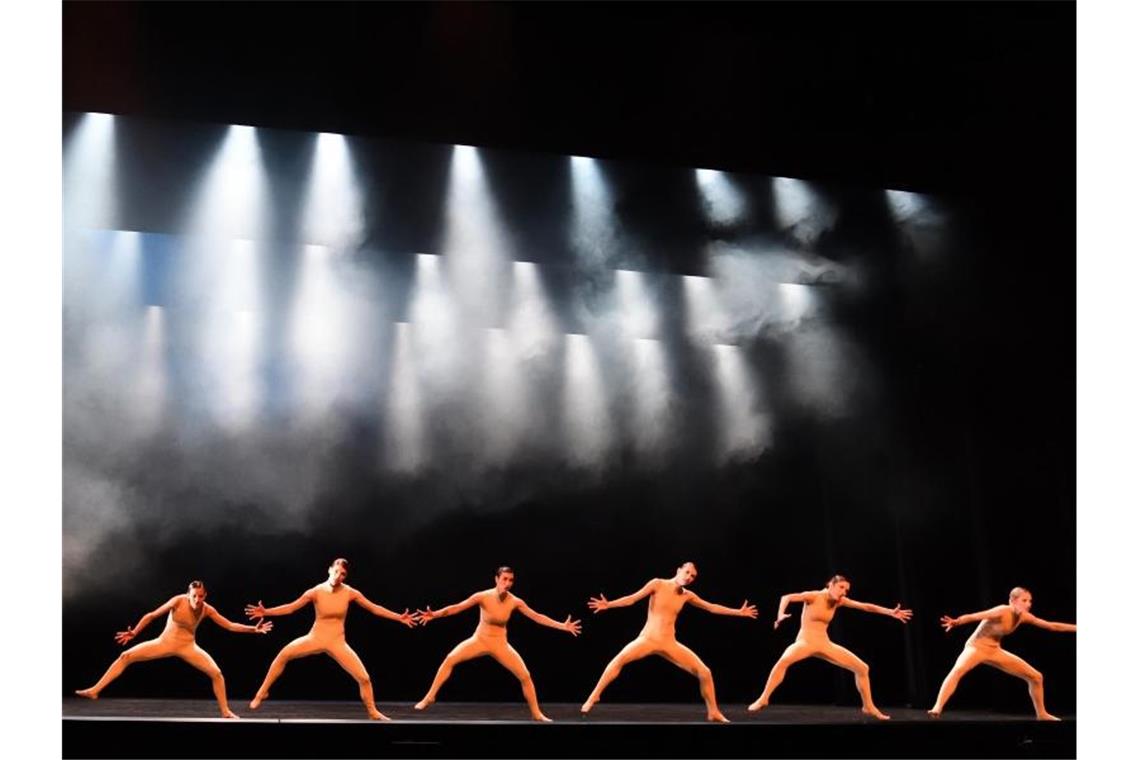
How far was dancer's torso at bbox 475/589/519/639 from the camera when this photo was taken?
8.88 meters

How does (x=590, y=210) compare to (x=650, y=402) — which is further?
(x=590, y=210)

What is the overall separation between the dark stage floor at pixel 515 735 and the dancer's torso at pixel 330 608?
21.9 inches

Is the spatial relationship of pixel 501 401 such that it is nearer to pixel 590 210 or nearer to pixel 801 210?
pixel 590 210

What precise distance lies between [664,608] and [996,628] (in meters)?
2.37

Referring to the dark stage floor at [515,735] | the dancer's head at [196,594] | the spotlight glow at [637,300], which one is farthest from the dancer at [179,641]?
the spotlight glow at [637,300]

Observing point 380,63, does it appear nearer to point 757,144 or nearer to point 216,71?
point 216,71

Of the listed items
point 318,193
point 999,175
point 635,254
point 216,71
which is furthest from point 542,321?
point 999,175

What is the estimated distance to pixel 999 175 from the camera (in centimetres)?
1148

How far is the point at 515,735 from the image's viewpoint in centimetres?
823

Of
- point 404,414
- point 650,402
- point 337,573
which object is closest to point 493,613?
point 337,573

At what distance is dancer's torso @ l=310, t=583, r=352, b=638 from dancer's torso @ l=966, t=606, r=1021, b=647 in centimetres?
444

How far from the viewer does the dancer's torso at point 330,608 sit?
8.75 m

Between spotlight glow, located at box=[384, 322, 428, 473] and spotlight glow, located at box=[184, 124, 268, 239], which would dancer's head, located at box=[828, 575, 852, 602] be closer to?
spotlight glow, located at box=[384, 322, 428, 473]

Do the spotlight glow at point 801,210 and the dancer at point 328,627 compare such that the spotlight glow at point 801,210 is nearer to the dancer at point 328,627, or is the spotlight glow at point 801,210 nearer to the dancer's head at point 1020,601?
the dancer's head at point 1020,601
